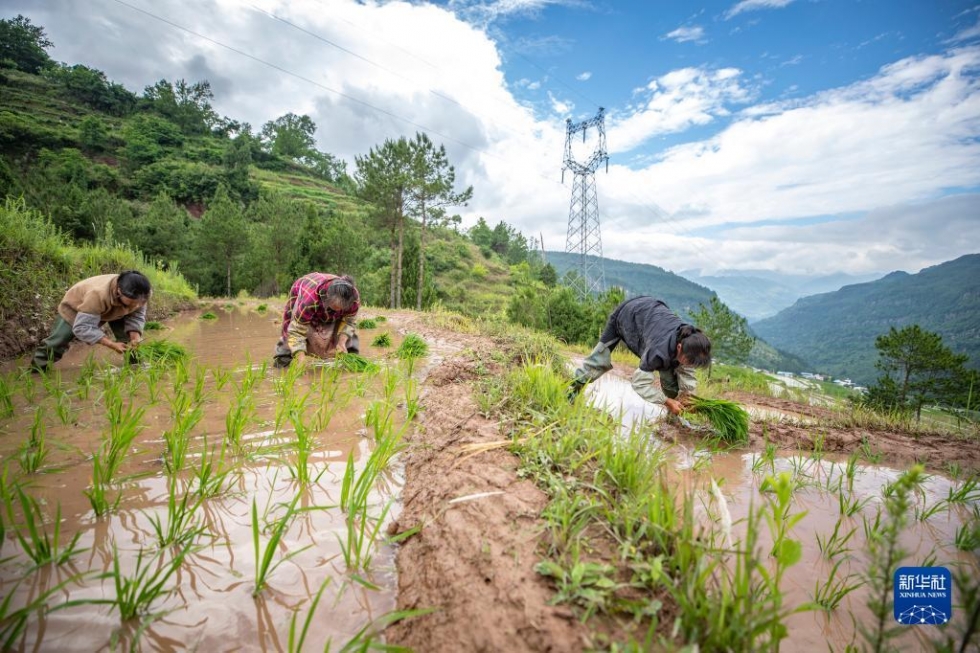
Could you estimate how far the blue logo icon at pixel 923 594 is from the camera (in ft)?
4.91

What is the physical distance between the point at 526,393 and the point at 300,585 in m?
2.13

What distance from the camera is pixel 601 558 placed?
4.46 feet

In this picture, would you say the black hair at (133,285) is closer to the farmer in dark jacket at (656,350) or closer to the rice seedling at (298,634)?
the rice seedling at (298,634)

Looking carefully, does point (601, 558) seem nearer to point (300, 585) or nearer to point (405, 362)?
point (300, 585)

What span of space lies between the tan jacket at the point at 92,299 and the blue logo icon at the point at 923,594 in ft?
20.5

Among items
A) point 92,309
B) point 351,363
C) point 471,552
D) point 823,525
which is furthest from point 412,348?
point 823,525

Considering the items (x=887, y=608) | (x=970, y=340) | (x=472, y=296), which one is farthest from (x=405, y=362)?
(x=970, y=340)

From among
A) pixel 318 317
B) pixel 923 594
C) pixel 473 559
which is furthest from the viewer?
pixel 318 317

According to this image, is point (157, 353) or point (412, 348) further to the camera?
point (412, 348)

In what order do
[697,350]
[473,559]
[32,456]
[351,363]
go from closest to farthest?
[473,559] < [32,456] < [697,350] < [351,363]

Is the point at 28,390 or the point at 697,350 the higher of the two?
the point at 697,350

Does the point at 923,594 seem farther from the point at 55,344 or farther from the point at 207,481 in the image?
the point at 55,344

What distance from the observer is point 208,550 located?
146 centimetres

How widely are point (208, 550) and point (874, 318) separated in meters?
160
